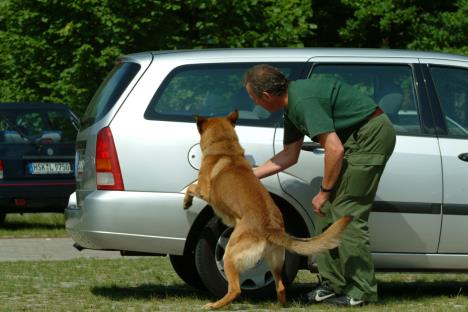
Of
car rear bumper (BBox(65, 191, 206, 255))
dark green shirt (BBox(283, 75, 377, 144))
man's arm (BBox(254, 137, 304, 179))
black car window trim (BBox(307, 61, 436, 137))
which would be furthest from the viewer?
black car window trim (BBox(307, 61, 436, 137))

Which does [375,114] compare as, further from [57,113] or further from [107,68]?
[107,68]

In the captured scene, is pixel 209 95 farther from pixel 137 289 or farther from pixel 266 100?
pixel 137 289

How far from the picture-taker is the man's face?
762cm

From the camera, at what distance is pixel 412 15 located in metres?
27.2

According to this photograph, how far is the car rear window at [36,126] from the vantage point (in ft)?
53.5

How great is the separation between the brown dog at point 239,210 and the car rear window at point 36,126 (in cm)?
877

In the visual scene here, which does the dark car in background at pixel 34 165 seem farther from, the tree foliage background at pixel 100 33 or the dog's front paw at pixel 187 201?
the dog's front paw at pixel 187 201

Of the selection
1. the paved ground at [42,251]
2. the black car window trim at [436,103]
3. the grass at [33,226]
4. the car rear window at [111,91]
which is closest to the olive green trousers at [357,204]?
the black car window trim at [436,103]

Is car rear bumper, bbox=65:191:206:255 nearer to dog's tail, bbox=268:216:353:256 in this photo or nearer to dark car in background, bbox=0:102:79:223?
dog's tail, bbox=268:216:353:256

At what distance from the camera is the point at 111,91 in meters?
8.38

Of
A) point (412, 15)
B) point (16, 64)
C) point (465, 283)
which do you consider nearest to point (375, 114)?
point (465, 283)

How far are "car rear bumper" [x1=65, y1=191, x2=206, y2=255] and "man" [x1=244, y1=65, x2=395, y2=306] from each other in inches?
23.9

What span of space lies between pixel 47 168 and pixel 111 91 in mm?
7808

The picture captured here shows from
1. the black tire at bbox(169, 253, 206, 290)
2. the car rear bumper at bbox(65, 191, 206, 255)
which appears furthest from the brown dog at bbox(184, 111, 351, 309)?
the black tire at bbox(169, 253, 206, 290)
